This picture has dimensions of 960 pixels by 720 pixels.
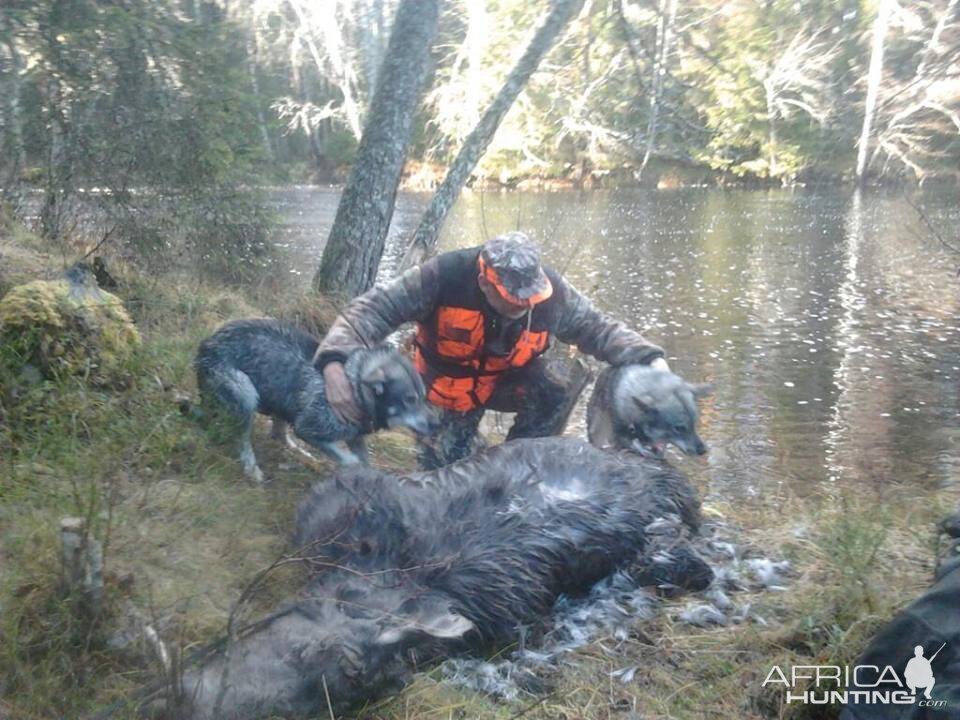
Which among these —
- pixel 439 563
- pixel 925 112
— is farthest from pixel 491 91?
pixel 439 563

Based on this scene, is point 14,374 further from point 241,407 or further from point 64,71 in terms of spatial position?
point 64,71

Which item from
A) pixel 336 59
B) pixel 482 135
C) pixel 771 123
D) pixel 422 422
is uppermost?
pixel 336 59

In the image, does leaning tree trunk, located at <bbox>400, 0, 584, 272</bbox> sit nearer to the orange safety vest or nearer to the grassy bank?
the orange safety vest

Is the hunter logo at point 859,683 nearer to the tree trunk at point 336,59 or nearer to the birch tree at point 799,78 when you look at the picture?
the tree trunk at point 336,59

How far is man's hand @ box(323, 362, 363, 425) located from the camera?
15.0 feet

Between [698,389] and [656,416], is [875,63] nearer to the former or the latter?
[698,389]

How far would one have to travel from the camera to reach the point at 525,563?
3.66 m

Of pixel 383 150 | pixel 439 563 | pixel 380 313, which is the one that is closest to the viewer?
pixel 439 563

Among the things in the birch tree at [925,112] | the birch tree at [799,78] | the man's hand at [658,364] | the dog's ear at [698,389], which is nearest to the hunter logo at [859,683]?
the dog's ear at [698,389]

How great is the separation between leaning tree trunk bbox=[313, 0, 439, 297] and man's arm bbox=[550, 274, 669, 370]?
3094 millimetres

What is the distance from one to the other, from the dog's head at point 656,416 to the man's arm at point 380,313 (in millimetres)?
1253

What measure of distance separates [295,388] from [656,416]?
6.92 feet

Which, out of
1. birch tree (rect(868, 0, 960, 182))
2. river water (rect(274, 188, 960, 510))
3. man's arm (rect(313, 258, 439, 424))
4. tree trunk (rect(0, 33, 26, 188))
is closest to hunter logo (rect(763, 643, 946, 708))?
man's arm (rect(313, 258, 439, 424))

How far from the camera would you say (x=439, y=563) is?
3449 millimetres
